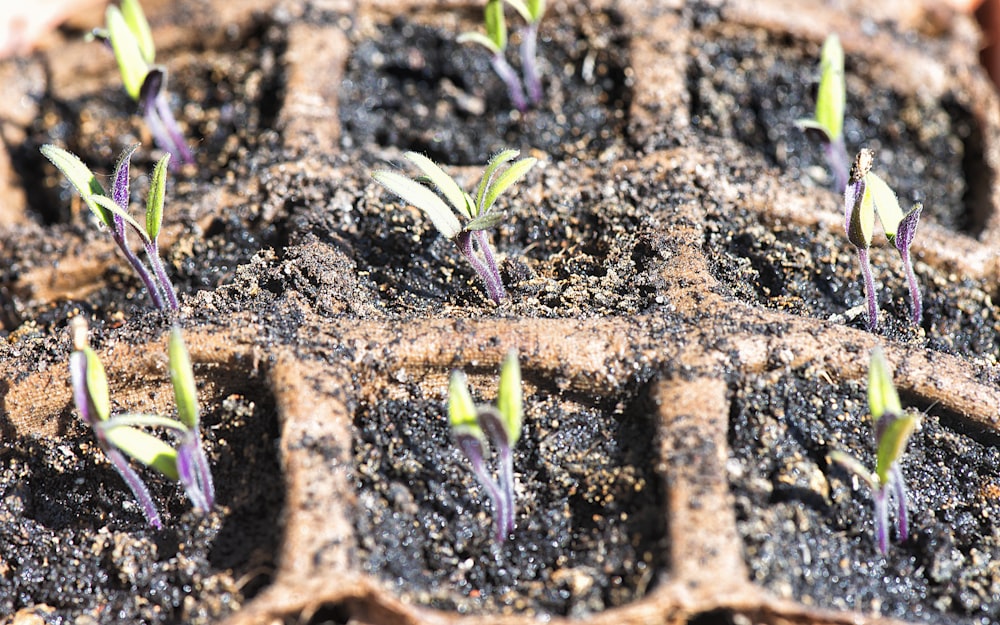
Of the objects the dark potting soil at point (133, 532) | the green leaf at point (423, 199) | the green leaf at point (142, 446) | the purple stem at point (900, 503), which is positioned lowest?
the dark potting soil at point (133, 532)

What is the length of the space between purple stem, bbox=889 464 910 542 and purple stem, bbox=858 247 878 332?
30 cm

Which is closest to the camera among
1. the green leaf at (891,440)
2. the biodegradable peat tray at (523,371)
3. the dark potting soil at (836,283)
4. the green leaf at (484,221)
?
the green leaf at (891,440)

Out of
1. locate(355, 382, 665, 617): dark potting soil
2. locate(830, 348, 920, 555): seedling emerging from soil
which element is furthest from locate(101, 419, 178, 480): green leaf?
locate(830, 348, 920, 555): seedling emerging from soil

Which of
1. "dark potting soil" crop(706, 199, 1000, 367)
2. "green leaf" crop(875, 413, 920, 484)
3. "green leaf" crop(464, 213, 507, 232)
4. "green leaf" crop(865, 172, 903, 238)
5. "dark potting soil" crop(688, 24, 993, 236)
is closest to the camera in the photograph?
"green leaf" crop(875, 413, 920, 484)

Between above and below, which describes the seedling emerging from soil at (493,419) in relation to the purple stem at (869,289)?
below

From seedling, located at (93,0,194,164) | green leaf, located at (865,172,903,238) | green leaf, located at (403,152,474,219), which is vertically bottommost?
green leaf, located at (403,152,474,219)

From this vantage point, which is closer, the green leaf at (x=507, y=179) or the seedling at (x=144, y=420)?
the seedling at (x=144, y=420)

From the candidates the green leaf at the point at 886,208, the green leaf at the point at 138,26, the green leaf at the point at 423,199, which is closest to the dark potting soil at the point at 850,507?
the green leaf at the point at 886,208

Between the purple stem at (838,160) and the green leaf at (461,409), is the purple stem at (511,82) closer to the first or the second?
the purple stem at (838,160)

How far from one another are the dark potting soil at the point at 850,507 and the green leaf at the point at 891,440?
0.13 m

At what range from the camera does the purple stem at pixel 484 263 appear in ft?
4.68

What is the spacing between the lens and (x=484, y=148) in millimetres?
1975

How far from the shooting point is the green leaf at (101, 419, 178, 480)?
119cm

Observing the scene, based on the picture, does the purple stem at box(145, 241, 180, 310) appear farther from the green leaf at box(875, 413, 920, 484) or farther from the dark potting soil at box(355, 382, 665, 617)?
the green leaf at box(875, 413, 920, 484)
